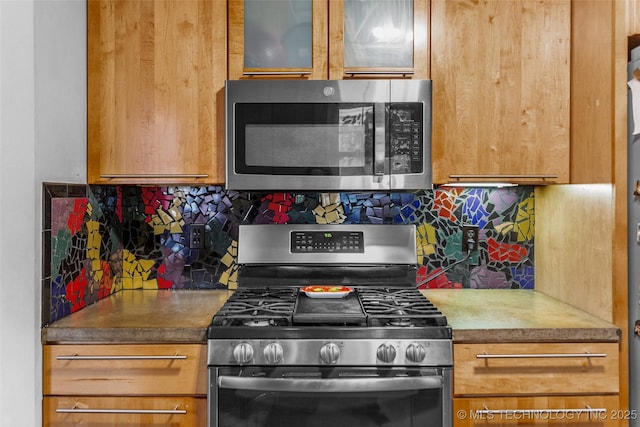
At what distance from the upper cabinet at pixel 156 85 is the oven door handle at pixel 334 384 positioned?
811mm

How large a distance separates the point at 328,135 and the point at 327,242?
53cm

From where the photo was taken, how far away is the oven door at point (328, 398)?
1639mm

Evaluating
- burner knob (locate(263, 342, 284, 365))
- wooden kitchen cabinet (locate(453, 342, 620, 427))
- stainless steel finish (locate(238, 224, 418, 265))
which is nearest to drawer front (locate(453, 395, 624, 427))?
wooden kitchen cabinet (locate(453, 342, 620, 427))

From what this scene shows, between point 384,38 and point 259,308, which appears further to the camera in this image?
point 384,38

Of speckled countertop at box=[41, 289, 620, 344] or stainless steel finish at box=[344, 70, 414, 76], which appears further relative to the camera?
stainless steel finish at box=[344, 70, 414, 76]

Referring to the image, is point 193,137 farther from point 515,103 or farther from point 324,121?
point 515,103

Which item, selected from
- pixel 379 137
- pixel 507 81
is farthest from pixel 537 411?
pixel 507 81

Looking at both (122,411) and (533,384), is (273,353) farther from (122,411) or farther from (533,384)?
(533,384)

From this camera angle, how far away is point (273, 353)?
5.46 feet

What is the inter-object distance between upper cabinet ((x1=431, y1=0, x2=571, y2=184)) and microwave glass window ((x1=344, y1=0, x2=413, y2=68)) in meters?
0.11

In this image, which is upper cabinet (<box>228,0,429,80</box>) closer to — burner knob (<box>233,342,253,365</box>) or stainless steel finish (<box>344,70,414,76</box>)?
stainless steel finish (<box>344,70,414,76</box>)

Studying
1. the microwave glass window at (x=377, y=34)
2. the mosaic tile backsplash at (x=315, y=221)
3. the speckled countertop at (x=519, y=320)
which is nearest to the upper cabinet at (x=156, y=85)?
the mosaic tile backsplash at (x=315, y=221)

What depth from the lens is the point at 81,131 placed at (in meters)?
2.01

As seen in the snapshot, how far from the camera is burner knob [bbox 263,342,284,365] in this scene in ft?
5.46
